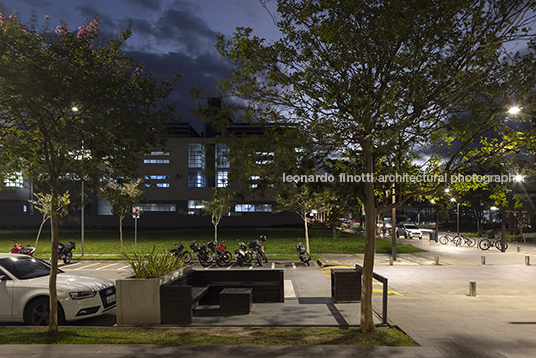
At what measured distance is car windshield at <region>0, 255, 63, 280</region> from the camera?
8.37m

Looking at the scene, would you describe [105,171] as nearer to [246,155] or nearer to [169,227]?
[246,155]

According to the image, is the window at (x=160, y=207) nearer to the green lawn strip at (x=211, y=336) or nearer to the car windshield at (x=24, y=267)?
the car windshield at (x=24, y=267)

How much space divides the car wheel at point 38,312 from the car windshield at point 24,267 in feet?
A: 2.08

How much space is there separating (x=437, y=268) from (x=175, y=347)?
15.7m

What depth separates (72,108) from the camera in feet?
22.3

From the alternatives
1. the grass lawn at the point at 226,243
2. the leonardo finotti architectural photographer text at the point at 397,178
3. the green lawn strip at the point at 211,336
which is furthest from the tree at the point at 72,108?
the grass lawn at the point at 226,243

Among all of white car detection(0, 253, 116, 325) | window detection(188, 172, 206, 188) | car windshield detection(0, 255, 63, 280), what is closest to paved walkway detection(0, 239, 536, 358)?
white car detection(0, 253, 116, 325)

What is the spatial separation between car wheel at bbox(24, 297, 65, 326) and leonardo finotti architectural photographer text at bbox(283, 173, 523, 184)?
18.8ft

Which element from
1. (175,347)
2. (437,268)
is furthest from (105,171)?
(437,268)

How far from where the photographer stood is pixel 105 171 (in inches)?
283

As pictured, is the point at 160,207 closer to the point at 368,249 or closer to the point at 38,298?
the point at 38,298

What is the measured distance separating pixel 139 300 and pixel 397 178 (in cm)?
584

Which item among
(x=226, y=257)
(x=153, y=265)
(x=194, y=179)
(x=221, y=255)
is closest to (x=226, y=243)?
(x=226, y=257)

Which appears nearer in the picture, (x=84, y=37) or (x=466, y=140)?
(x=84, y=37)
